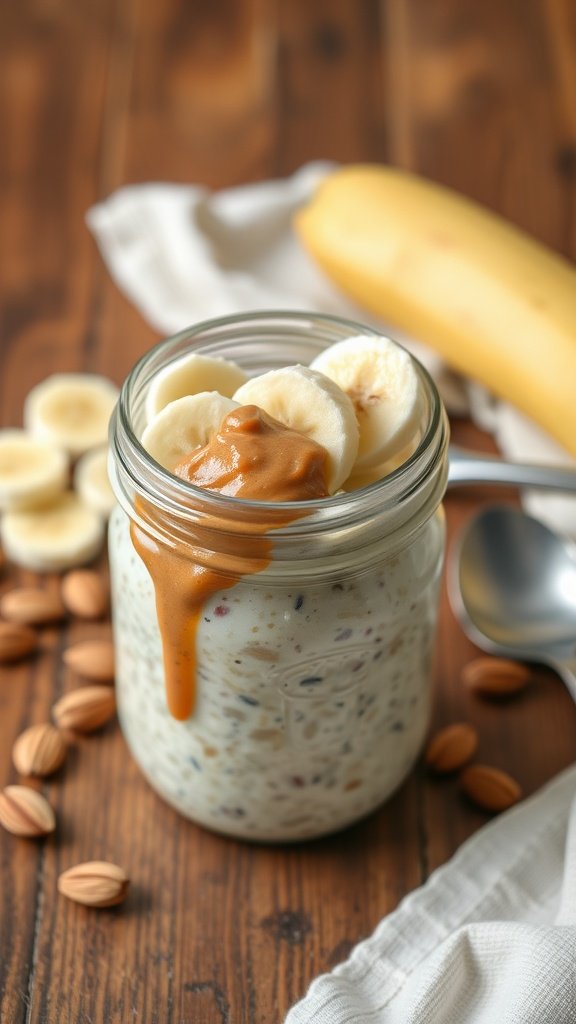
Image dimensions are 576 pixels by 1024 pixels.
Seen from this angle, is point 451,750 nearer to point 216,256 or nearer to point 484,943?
point 484,943

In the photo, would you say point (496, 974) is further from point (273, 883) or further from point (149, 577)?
point (149, 577)

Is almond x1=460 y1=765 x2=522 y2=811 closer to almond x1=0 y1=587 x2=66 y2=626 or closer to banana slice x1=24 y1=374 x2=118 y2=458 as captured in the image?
almond x1=0 y1=587 x2=66 y2=626

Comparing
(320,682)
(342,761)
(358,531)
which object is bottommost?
(342,761)

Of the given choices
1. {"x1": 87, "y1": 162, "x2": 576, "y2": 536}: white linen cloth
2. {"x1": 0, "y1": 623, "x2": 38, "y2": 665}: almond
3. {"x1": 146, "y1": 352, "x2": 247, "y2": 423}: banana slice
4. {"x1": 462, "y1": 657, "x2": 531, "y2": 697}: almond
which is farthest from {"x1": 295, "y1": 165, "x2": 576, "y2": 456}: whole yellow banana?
{"x1": 0, "y1": 623, "x2": 38, "y2": 665}: almond

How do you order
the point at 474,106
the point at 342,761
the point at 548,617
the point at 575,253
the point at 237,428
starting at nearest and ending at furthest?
the point at 237,428, the point at 342,761, the point at 548,617, the point at 575,253, the point at 474,106

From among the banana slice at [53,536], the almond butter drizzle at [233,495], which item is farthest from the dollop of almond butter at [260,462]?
the banana slice at [53,536]

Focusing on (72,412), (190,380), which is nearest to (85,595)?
(72,412)

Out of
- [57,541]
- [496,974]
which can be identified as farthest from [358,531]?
[57,541]
